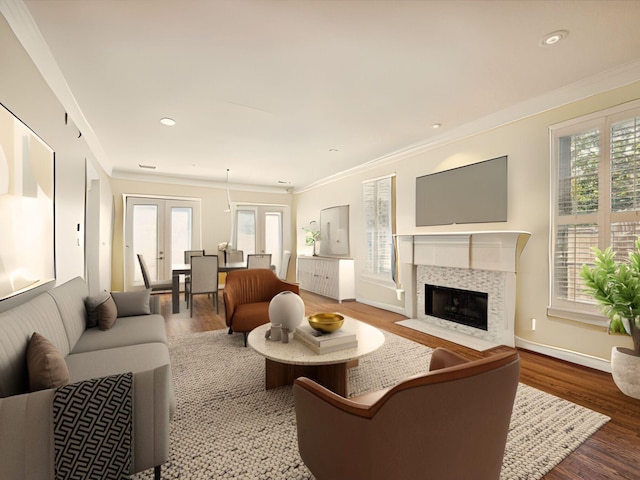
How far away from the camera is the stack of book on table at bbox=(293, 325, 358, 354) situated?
2047 mm

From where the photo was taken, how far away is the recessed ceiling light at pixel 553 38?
211 centimetres

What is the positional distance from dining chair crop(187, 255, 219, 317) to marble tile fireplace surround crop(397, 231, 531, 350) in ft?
9.77

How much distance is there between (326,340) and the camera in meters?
2.06

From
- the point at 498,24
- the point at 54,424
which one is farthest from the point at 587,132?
the point at 54,424

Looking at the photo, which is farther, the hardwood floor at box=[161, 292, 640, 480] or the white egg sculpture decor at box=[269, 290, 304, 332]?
the white egg sculpture decor at box=[269, 290, 304, 332]

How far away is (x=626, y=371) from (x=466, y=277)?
1715 mm

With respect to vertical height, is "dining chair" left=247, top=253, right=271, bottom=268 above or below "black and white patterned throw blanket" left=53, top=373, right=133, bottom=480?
above

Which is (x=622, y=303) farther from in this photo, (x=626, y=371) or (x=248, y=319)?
(x=248, y=319)

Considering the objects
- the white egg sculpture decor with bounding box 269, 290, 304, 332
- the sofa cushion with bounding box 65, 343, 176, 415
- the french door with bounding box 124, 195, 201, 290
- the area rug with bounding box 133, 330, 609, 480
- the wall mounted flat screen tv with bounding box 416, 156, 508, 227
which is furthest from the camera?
the french door with bounding box 124, 195, 201, 290

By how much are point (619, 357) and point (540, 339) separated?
0.84 metres

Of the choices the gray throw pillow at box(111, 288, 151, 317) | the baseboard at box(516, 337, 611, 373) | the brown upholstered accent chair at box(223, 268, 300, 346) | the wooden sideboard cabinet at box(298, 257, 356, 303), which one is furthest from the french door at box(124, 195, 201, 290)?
the baseboard at box(516, 337, 611, 373)

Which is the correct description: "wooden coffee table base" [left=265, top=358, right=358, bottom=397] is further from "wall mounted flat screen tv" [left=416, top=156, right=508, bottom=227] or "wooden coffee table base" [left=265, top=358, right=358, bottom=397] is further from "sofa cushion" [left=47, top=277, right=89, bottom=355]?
"wall mounted flat screen tv" [left=416, top=156, right=508, bottom=227]

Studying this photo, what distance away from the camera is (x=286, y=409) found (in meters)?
2.12

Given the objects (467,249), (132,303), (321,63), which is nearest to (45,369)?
(132,303)
